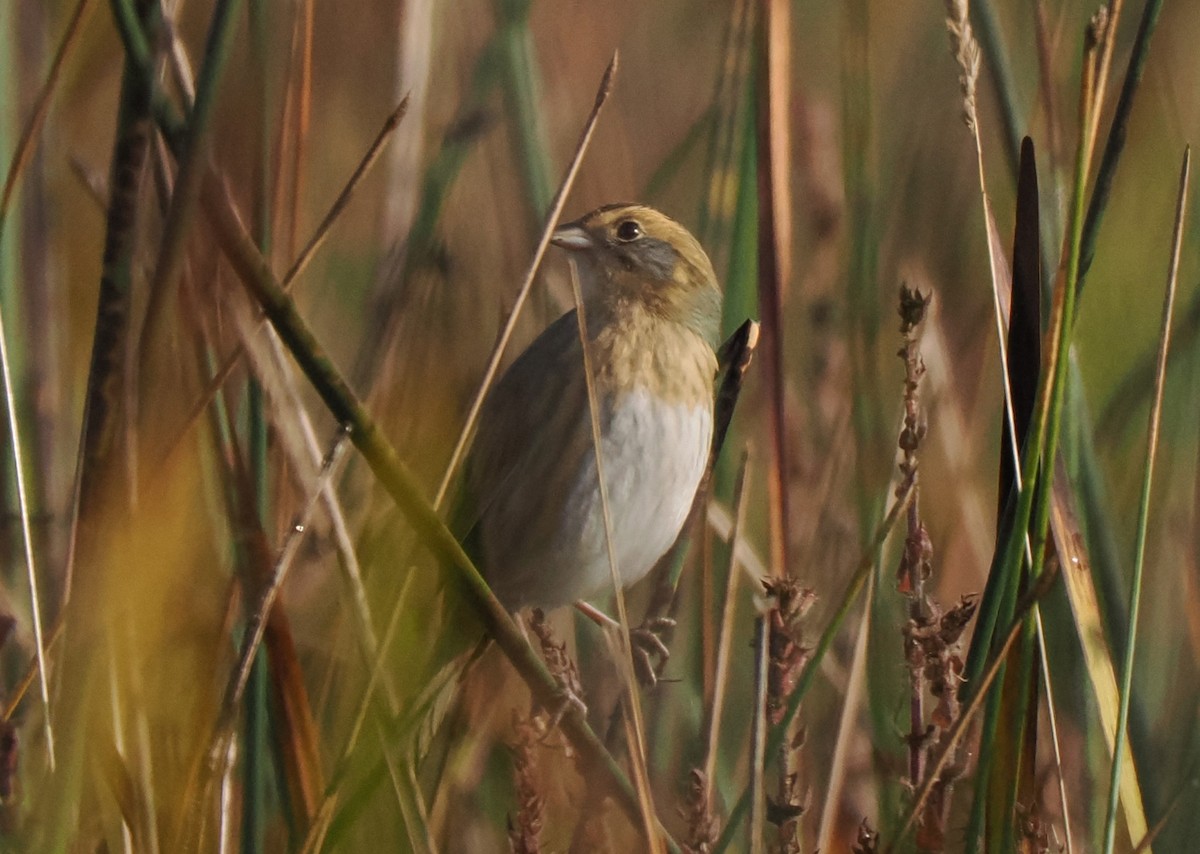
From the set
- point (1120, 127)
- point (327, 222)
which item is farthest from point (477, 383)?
point (1120, 127)

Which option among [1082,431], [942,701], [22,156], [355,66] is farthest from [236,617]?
[355,66]

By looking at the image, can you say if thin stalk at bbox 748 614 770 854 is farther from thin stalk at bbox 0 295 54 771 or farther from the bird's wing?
the bird's wing

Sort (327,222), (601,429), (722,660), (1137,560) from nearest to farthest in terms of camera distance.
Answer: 1. (327,222)
2. (1137,560)
3. (722,660)
4. (601,429)

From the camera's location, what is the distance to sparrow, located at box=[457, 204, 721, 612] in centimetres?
212

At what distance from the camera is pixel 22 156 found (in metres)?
1.14

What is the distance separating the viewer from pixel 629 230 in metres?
2.26

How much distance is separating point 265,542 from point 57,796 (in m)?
0.25

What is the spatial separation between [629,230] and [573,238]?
93mm

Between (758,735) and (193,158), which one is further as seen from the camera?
(758,735)

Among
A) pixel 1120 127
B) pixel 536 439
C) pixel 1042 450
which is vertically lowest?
pixel 536 439

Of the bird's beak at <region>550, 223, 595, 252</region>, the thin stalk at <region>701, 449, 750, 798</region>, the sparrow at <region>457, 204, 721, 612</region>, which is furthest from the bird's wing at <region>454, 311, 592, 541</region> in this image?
the thin stalk at <region>701, 449, 750, 798</region>

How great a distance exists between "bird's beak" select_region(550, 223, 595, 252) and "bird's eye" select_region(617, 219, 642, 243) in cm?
5

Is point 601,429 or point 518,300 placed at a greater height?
point 518,300

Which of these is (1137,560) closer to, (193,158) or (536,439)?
(193,158)
